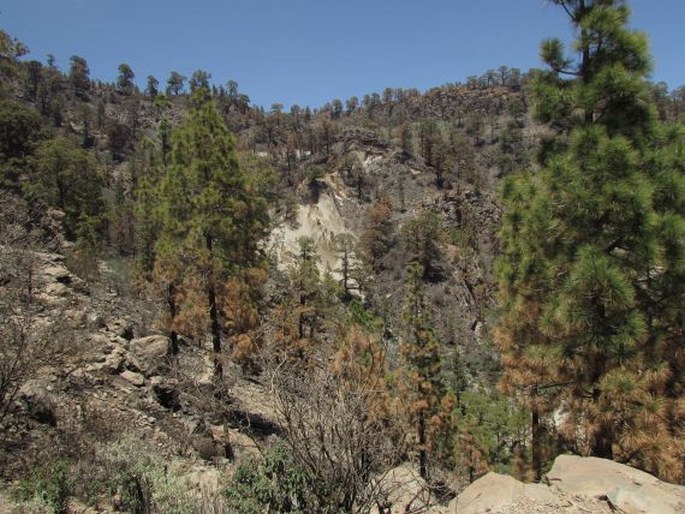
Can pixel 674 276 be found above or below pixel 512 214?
below

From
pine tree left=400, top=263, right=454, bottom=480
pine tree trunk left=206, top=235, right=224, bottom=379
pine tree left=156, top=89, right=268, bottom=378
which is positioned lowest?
pine tree left=400, top=263, right=454, bottom=480

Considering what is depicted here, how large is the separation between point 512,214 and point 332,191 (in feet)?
202

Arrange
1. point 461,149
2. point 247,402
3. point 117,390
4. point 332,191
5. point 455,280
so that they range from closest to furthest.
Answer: point 117,390
point 247,402
point 455,280
point 332,191
point 461,149

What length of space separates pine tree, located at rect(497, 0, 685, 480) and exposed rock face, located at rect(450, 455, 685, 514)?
0.60m

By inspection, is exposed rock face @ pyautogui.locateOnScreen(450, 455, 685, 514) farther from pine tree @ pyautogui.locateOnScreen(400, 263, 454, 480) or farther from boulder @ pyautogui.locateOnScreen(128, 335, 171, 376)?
pine tree @ pyautogui.locateOnScreen(400, 263, 454, 480)

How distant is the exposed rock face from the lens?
14.7 ft

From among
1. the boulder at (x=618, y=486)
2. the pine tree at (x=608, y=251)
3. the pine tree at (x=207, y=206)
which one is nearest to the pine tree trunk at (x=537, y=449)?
the pine tree at (x=608, y=251)

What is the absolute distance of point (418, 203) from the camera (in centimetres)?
6962

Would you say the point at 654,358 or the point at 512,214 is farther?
the point at 512,214

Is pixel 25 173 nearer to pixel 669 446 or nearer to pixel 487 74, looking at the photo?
pixel 669 446

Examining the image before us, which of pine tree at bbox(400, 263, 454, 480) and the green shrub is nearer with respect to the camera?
the green shrub

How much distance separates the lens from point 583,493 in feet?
15.6

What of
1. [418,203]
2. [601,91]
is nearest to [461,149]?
[418,203]

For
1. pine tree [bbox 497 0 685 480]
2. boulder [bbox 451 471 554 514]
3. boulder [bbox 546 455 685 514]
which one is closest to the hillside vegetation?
pine tree [bbox 497 0 685 480]
